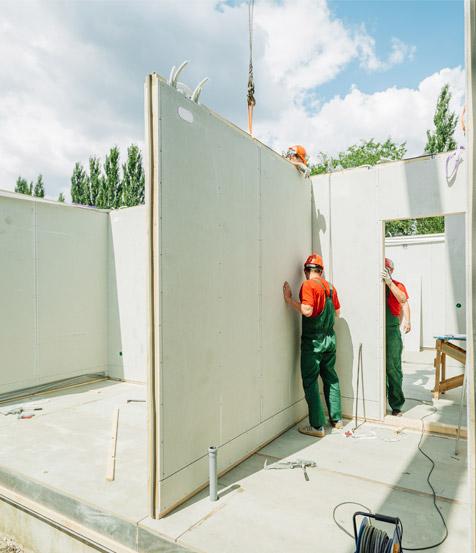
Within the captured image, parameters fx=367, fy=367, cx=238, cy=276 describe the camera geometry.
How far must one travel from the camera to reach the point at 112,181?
20.8 metres

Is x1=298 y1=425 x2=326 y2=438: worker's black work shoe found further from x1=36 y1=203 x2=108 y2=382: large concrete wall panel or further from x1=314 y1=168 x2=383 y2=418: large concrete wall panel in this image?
x1=36 y1=203 x2=108 y2=382: large concrete wall panel

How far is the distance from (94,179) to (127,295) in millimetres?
17895

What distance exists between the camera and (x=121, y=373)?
5.88m

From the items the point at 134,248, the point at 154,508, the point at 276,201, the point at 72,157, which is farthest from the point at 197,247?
the point at 72,157

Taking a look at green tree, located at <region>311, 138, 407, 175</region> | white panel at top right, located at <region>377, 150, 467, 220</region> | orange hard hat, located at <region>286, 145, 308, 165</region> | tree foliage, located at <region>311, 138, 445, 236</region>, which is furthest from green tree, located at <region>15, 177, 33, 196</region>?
white panel at top right, located at <region>377, 150, 467, 220</region>

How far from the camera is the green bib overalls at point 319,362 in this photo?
3.52m

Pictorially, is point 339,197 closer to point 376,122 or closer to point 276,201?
point 276,201

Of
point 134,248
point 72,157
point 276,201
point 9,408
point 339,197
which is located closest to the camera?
point 276,201

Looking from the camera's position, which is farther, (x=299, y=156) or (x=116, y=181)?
(x=116, y=181)

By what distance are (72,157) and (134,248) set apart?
19.2m

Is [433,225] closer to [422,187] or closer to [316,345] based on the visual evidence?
[422,187]

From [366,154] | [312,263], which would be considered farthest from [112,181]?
[312,263]

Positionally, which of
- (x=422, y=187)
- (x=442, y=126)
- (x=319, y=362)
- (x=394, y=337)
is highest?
(x=442, y=126)

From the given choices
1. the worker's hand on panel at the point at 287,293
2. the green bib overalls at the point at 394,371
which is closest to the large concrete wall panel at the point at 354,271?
the green bib overalls at the point at 394,371
